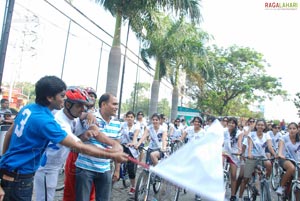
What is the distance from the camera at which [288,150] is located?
5.64 meters

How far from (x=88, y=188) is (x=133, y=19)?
876 centimetres

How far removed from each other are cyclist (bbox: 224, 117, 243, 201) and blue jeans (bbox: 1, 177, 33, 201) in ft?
14.4

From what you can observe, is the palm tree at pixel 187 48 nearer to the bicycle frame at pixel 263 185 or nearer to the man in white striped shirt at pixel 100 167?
the bicycle frame at pixel 263 185

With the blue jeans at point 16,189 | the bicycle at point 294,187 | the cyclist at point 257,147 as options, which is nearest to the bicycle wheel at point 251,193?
the cyclist at point 257,147

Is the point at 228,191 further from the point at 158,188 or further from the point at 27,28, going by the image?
the point at 27,28

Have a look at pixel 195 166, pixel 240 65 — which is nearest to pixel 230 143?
pixel 195 166

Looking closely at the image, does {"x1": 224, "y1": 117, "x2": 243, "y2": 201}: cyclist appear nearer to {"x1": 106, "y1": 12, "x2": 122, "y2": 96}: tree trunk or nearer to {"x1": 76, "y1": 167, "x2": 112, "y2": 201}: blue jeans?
{"x1": 76, "y1": 167, "x2": 112, "y2": 201}: blue jeans

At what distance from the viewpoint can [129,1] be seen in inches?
390

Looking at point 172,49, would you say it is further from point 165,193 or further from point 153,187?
point 165,193

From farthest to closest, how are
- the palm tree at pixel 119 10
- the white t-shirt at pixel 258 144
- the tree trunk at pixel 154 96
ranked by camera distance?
the tree trunk at pixel 154 96, the palm tree at pixel 119 10, the white t-shirt at pixel 258 144

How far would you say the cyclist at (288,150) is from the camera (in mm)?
5305

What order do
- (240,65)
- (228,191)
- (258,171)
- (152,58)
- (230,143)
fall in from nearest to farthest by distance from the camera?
(258,171) → (230,143) → (228,191) → (152,58) → (240,65)

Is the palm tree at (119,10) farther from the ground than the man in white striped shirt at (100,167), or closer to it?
farther from the ground

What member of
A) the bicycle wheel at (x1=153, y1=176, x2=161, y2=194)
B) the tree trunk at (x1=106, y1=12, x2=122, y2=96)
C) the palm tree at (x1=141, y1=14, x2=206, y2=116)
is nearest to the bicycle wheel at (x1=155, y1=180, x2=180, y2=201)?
the bicycle wheel at (x1=153, y1=176, x2=161, y2=194)
